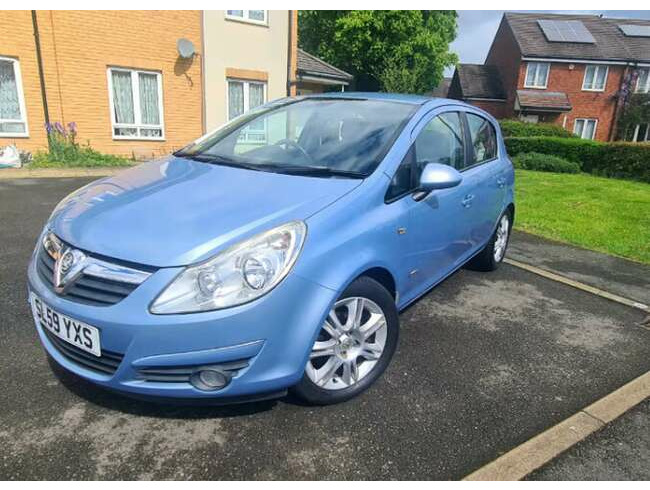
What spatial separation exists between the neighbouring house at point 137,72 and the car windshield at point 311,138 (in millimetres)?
9138

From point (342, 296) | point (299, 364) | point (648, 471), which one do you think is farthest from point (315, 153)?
point (648, 471)

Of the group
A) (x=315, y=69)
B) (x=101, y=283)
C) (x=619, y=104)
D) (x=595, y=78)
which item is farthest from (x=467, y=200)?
(x=619, y=104)

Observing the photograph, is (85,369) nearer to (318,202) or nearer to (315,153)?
(318,202)

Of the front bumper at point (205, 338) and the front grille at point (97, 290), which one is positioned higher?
the front grille at point (97, 290)

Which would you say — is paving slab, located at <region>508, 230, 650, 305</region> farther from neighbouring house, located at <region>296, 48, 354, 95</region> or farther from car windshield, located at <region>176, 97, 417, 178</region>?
neighbouring house, located at <region>296, 48, 354, 95</region>

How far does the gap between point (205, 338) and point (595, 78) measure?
3411 cm

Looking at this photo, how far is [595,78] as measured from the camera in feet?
96.0

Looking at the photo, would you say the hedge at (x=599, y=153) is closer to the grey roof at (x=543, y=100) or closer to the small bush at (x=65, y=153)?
the grey roof at (x=543, y=100)

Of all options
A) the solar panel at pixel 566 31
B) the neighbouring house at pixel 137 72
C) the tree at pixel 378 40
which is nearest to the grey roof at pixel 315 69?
the neighbouring house at pixel 137 72

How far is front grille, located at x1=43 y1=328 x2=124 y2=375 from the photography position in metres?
2.05

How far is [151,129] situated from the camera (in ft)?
40.2

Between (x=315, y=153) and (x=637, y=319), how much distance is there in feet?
9.95

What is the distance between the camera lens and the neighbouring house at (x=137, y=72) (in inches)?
410

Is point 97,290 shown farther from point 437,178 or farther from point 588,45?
point 588,45
